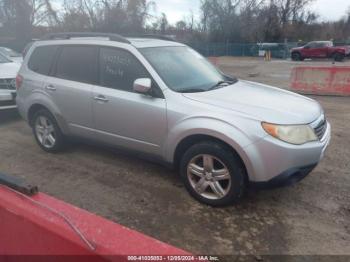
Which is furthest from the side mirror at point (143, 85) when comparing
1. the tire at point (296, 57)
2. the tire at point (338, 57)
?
the tire at point (296, 57)

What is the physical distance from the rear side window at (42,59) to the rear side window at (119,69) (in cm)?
108

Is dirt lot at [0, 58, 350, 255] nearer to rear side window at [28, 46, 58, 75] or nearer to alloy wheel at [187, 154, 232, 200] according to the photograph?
alloy wheel at [187, 154, 232, 200]

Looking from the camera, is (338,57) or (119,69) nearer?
(119,69)

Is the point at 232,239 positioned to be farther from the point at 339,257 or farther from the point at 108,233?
the point at 108,233

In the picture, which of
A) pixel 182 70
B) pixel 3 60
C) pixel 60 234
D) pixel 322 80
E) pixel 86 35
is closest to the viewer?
pixel 60 234

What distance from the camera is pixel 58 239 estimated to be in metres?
1.63

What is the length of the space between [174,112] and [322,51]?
3007 centimetres

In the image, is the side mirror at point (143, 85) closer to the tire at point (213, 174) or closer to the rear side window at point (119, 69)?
the rear side window at point (119, 69)

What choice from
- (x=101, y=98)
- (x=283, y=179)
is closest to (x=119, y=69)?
(x=101, y=98)

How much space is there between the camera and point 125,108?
3967 mm

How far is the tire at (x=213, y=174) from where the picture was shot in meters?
3.30

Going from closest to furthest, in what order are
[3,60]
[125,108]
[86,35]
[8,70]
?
[125,108]
[86,35]
[8,70]
[3,60]

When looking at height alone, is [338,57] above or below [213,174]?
Answer: above

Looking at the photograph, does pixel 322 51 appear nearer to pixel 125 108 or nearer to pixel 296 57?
pixel 296 57
